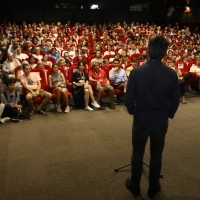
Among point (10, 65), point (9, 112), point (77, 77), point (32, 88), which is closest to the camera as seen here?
point (9, 112)

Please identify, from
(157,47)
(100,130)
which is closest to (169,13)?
(100,130)

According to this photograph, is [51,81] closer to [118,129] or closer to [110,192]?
[118,129]

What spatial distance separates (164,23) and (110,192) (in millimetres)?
14582

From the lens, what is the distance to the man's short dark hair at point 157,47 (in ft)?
5.84

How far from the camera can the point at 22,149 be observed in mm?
3115

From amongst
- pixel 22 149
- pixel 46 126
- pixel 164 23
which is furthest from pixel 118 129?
pixel 164 23

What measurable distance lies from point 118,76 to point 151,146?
11.5ft

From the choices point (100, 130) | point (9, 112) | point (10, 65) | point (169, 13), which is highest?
point (169, 13)

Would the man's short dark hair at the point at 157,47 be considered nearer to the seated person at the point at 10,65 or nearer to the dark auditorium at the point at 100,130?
the dark auditorium at the point at 100,130

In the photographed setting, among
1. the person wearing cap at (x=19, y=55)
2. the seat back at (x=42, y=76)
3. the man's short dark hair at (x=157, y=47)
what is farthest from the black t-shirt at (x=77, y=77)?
the man's short dark hair at (x=157, y=47)

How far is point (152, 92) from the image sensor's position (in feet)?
6.03

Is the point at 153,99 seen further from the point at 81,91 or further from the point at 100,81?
the point at 100,81

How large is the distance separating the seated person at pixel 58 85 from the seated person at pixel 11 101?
69 cm

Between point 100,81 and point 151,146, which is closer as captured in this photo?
point 151,146
